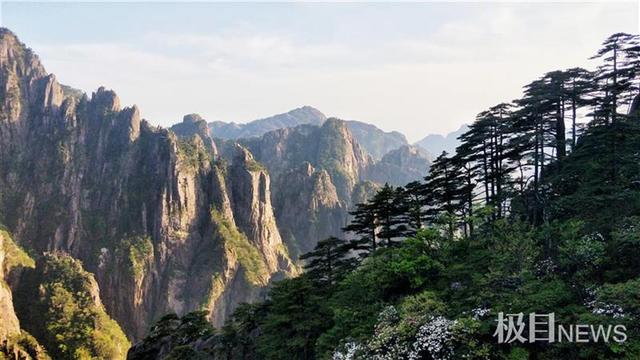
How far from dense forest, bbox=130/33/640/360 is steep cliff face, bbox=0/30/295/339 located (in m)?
106

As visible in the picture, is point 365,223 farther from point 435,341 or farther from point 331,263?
point 435,341

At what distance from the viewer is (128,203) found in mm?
158250

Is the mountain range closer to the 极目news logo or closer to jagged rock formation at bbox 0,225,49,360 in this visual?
jagged rock formation at bbox 0,225,49,360

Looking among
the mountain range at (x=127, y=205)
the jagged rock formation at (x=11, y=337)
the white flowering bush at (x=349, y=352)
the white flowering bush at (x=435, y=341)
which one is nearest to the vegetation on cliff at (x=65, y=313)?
the jagged rock formation at (x=11, y=337)

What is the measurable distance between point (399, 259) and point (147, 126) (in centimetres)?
16180

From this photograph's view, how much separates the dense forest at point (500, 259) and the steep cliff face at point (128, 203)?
348 ft

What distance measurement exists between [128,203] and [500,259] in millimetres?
155001

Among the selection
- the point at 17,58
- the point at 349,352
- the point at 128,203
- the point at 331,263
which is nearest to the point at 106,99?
the point at 17,58

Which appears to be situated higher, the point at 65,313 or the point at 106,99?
the point at 106,99

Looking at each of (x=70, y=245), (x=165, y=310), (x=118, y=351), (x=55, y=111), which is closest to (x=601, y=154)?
(x=118, y=351)

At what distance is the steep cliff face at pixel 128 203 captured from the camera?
477 feet

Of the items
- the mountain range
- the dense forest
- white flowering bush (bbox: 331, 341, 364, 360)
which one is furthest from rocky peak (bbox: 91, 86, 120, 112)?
white flowering bush (bbox: 331, 341, 364, 360)

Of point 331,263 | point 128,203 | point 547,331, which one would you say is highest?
point 128,203

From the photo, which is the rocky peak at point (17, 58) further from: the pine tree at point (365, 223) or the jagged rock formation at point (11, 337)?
the pine tree at point (365, 223)
